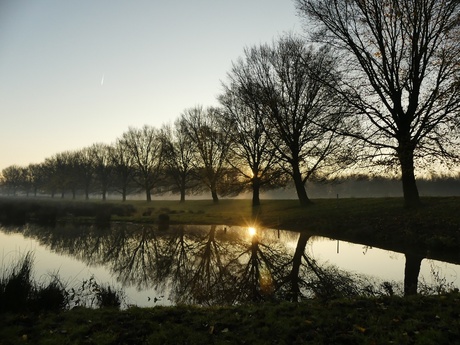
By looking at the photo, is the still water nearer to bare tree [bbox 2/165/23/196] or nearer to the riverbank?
the riverbank

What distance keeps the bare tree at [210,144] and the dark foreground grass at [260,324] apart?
39.3 m

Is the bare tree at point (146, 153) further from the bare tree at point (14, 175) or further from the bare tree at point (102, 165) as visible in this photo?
the bare tree at point (14, 175)

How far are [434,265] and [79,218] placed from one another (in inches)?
1322

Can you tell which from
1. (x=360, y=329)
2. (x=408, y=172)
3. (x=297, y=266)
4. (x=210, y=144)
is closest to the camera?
(x=360, y=329)

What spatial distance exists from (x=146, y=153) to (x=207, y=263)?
2498 inches

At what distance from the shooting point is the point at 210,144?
56.1 metres

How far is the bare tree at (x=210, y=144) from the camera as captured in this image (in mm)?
50625

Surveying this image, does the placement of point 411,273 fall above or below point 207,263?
above

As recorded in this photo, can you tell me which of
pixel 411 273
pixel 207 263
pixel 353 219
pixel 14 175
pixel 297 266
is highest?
pixel 14 175

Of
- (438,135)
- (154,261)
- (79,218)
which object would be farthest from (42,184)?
(438,135)

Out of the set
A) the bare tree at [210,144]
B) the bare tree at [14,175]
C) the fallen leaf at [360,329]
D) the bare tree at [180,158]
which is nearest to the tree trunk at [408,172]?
the fallen leaf at [360,329]

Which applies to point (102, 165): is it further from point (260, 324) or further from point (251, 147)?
point (260, 324)

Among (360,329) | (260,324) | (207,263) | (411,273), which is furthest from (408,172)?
(260,324)

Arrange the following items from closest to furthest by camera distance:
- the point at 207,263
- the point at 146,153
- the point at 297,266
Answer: the point at 297,266
the point at 207,263
the point at 146,153
